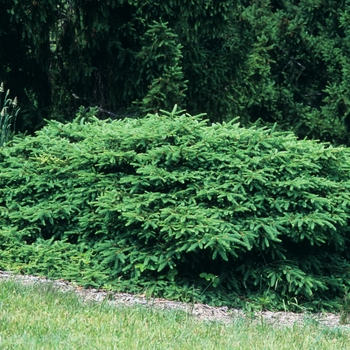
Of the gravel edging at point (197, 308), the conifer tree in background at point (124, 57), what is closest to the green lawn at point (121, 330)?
the gravel edging at point (197, 308)

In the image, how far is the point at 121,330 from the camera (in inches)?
196

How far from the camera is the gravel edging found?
6004 mm

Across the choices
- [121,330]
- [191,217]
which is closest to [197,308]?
[191,217]

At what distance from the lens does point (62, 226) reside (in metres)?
7.61

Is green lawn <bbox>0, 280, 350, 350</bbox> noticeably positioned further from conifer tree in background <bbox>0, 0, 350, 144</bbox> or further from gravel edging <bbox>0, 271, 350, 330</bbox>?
conifer tree in background <bbox>0, 0, 350, 144</bbox>

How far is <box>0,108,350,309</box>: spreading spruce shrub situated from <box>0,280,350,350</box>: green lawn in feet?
3.05

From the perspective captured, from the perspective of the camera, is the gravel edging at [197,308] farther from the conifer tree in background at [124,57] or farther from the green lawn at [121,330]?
the conifer tree in background at [124,57]

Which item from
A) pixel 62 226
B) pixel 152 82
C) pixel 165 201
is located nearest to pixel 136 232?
pixel 165 201

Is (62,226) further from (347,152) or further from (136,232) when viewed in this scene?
(347,152)

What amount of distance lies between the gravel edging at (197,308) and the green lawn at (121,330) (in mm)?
252

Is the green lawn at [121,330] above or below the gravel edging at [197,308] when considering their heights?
above

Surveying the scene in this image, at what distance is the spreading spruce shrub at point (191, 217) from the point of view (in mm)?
6641

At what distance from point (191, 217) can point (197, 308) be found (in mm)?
817

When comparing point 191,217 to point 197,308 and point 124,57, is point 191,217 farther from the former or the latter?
point 124,57
